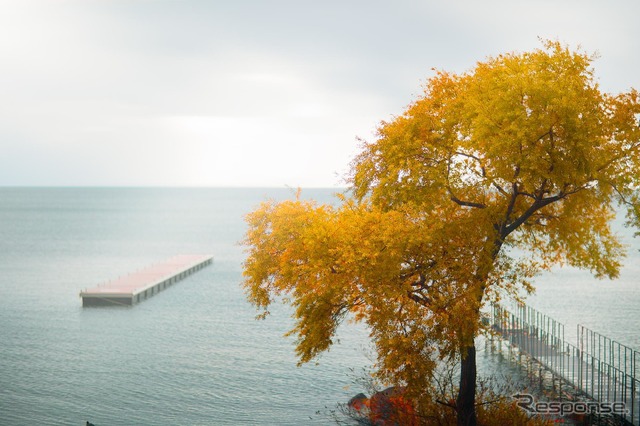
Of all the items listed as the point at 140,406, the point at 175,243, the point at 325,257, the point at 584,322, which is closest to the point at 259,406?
the point at 140,406

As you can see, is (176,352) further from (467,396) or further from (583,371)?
(467,396)

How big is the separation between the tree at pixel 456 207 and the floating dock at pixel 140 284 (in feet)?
145

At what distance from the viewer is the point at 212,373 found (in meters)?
46.0

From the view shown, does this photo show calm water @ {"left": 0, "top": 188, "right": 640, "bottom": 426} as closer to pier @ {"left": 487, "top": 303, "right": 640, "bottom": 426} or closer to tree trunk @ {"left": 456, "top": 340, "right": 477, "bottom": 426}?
pier @ {"left": 487, "top": 303, "right": 640, "bottom": 426}

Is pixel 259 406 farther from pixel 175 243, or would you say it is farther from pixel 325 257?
pixel 175 243

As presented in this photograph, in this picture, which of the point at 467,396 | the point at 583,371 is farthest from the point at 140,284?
the point at 467,396

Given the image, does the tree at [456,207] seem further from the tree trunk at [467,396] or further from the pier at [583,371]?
the pier at [583,371]

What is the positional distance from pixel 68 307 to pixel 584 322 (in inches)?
1799

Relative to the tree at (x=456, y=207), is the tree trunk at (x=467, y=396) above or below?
below

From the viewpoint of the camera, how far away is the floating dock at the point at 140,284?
A: 7075 cm

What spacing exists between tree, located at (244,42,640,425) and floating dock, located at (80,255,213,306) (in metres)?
44.2

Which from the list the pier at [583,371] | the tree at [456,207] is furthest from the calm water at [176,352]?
the tree at [456,207]

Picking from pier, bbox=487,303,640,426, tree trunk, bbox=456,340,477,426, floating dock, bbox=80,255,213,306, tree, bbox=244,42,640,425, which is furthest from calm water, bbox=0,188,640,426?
tree trunk, bbox=456,340,477,426

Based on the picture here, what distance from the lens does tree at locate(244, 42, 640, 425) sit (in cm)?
2511
